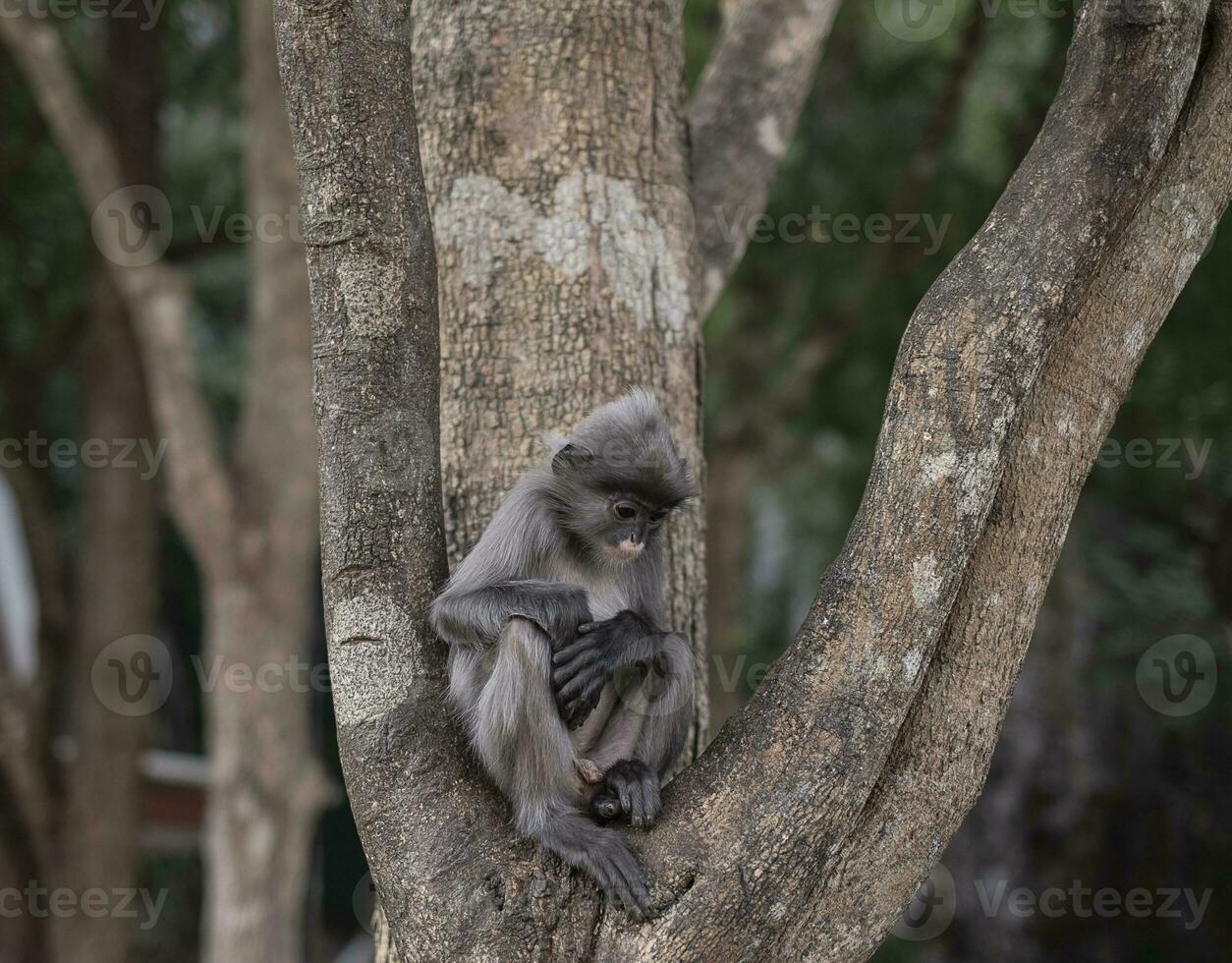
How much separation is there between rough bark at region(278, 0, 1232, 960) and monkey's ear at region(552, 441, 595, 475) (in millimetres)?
636

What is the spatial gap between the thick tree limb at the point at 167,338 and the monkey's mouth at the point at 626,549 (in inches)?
188

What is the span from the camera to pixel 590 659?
3.28m

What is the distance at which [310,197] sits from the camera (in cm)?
311

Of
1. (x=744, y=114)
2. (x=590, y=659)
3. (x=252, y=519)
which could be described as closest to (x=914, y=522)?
(x=590, y=659)

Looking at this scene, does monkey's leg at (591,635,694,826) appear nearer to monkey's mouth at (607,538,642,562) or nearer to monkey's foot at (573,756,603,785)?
monkey's foot at (573,756,603,785)

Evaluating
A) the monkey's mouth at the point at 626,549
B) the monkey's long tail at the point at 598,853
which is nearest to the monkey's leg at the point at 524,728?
the monkey's long tail at the point at 598,853

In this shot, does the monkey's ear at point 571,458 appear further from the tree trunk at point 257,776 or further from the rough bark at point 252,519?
the tree trunk at point 257,776

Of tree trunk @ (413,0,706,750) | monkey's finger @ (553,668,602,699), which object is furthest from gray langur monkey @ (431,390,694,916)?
tree trunk @ (413,0,706,750)

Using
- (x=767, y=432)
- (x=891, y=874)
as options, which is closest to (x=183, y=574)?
(x=767, y=432)

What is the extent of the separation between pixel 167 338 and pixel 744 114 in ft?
13.7

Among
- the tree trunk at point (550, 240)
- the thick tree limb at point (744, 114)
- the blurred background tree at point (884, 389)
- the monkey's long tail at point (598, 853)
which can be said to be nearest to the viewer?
the monkey's long tail at point (598, 853)

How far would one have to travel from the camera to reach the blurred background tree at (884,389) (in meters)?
9.70

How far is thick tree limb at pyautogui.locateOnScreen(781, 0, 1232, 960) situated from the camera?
3.05 metres

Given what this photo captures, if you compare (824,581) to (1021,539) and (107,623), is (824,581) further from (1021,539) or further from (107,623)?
(107,623)
